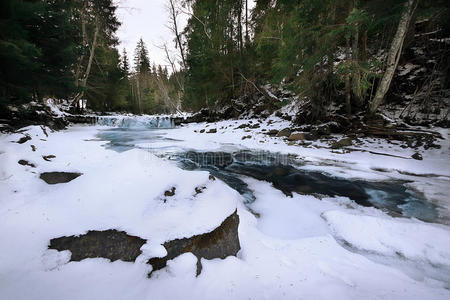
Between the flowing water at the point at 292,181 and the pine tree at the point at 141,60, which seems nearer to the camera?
the flowing water at the point at 292,181

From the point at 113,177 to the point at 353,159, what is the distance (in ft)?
21.6

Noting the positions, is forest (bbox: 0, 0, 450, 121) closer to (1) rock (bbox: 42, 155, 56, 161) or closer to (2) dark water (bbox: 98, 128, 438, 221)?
(2) dark water (bbox: 98, 128, 438, 221)

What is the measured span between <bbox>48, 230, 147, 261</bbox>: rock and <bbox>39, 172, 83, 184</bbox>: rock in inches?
89.6

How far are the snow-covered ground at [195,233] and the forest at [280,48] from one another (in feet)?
16.4

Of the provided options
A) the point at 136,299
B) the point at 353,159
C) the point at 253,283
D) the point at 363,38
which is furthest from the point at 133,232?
the point at 363,38

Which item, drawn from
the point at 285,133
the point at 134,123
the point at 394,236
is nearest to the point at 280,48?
the point at 285,133

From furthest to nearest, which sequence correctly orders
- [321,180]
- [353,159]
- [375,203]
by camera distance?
1. [353,159]
2. [321,180]
3. [375,203]

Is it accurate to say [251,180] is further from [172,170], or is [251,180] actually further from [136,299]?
[136,299]

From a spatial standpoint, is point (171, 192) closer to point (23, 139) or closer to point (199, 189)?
point (199, 189)

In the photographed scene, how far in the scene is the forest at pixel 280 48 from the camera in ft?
20.6

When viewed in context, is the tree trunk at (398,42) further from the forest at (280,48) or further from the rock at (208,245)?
the rock at (208,245)

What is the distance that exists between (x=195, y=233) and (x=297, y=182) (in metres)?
3.62

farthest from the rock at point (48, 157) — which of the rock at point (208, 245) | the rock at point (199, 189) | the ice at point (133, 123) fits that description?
the ice at point (133, 123)

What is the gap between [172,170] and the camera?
2.86 m
